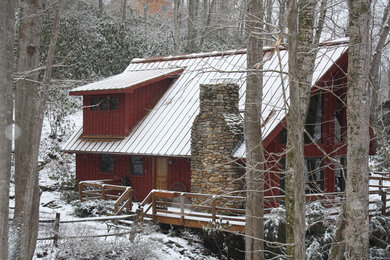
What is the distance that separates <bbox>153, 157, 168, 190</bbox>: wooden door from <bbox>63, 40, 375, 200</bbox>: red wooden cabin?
0.13ft

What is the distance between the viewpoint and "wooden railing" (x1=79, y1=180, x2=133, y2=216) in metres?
14.5

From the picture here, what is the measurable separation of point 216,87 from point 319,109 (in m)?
4.06

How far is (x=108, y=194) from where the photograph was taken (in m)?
16.8

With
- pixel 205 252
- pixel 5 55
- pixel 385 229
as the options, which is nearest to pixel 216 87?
pixel 205 252

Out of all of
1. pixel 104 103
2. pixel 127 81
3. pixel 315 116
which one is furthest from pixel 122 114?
pixel 315 116

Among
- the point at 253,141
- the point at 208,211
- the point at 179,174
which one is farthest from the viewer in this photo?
the point at 179,174

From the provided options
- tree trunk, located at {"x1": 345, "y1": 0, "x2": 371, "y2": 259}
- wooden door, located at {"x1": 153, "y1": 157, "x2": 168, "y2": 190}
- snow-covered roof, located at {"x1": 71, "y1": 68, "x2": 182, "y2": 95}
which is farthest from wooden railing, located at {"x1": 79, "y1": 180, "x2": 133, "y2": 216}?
tree trunk, located at {"x1": 345, "y1": 0, "x2": 371, "y2": 259}

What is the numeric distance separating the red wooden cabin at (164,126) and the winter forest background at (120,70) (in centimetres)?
160

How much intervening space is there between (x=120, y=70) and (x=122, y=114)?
10.2 metres

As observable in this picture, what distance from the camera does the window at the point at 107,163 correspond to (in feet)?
60.7

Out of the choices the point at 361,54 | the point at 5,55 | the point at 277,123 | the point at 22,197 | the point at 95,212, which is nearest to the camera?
the point at 361,54

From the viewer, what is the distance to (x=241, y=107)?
15742mm

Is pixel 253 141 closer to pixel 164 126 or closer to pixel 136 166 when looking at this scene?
pixel 164 126

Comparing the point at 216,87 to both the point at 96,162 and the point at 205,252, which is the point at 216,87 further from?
the point at 96,162
